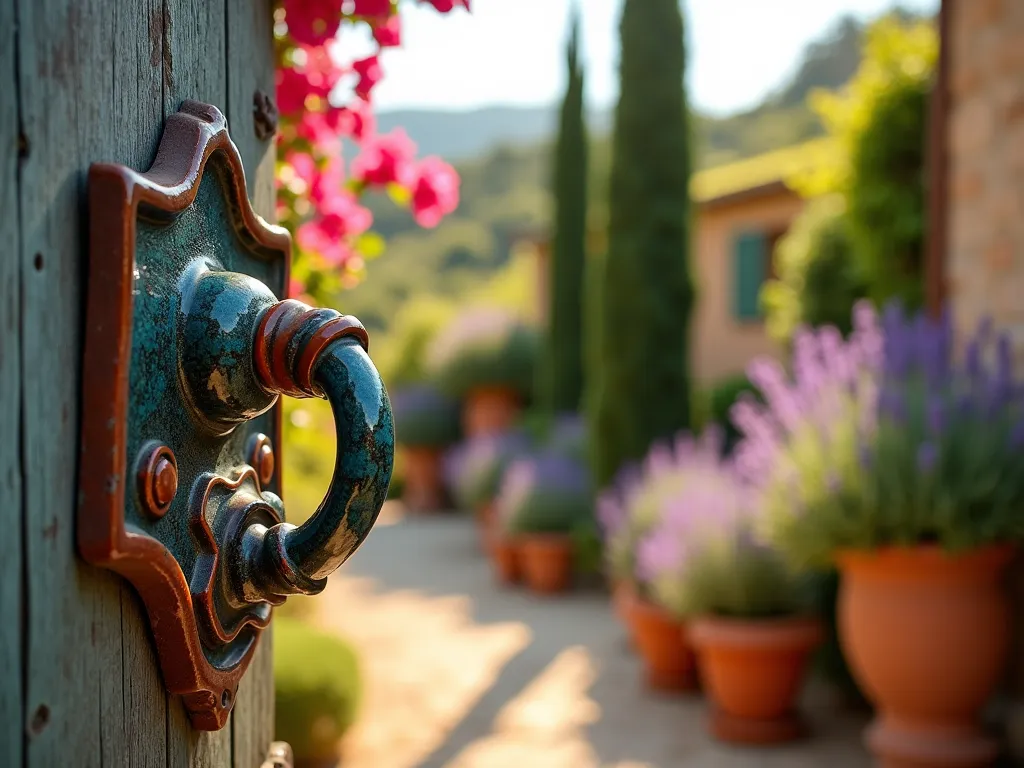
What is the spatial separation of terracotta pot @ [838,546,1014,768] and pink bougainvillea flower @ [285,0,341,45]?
2888 millimetres

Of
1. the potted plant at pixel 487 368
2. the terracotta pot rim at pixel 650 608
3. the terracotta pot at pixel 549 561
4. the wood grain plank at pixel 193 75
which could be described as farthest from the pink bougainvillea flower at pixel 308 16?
the potted plant at pixel 487 368

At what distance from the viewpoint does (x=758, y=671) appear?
13.9 feet

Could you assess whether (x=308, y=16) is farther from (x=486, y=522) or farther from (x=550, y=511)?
(x=486, y=522)

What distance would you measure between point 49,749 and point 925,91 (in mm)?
7409

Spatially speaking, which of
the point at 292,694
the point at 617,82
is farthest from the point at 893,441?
the point at 617,82

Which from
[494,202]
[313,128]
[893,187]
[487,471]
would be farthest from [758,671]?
[494,202]

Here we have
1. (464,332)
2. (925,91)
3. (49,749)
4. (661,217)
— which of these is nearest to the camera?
(49,749)

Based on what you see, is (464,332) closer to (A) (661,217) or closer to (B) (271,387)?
(A) (661,217)

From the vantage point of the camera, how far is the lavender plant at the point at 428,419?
44.9ft

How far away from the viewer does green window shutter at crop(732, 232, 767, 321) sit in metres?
12.4

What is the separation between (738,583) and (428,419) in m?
9.56

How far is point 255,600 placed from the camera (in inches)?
31.1

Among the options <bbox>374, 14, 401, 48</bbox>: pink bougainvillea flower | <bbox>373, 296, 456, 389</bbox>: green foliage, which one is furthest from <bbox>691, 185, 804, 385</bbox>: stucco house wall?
<bbox>374, 14, 401, 48</bbox>: pink bougainvillea flower

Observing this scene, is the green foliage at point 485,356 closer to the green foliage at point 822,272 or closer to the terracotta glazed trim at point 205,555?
the green foliage at point 822,272
